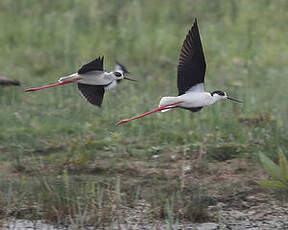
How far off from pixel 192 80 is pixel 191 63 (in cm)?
9

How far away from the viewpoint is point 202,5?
7.46 meters

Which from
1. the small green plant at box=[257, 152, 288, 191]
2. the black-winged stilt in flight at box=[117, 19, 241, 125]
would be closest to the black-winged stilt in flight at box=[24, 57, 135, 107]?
the black-winged stilt in flight at box=[117, 19, 241, 125]

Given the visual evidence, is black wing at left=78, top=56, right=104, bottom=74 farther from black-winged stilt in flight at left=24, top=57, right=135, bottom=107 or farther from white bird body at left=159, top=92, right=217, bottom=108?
white bird body at left=159, top=92, right=217, bottom=108

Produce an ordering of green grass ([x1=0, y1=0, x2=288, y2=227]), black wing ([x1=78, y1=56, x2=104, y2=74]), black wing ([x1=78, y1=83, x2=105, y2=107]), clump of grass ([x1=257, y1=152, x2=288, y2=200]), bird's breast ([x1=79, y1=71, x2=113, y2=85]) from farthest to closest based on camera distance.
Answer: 1. green grass ([x1=0, y1=0, x2=288, y2=227])
2. clump of grass ([x1=257, y1=152, x2=288, y2=200])
3. black wing ([x1=78, y1=83, x2=105, y2=107])
4. bird's breast ([x1=79, y1=71, x2=113, y2=85])
5. black wing ([x1=78, y1=56, x2=104, y2=74])

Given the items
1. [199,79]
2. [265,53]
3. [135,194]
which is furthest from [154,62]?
[199,79]

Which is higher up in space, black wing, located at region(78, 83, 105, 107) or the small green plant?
black wing, located at region(78, 83, 105, 107)

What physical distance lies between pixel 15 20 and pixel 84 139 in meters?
3.04

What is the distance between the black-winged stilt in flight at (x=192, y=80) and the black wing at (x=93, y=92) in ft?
0.53

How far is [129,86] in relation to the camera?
215 inches

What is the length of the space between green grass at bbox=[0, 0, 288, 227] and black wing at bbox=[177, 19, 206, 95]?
69 centimetres

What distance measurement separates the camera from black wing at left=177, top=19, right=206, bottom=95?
3107 mm

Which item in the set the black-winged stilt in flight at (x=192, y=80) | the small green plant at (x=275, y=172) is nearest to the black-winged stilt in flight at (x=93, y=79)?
the black-winged stilt in flight at (x=192, y=80)

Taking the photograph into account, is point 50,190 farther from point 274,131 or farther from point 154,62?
point 154,62

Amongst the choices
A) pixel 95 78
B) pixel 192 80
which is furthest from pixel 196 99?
→ pixel 95 78
